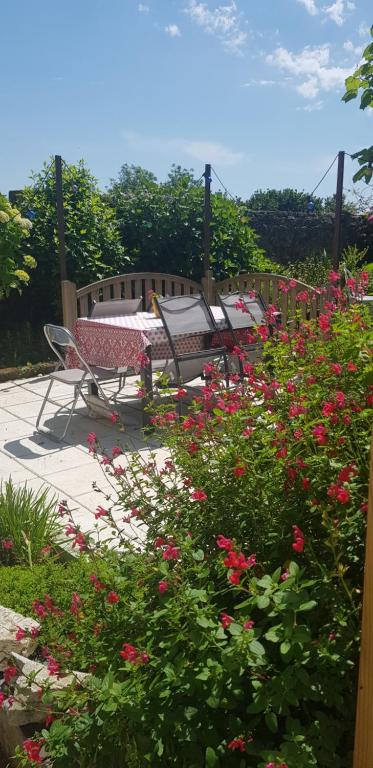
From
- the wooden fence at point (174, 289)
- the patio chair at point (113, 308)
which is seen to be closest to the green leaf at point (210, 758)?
the patio chair at point (113, 308)

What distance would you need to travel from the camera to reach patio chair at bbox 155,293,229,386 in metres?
5.12

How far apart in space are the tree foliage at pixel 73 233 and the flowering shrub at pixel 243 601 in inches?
234

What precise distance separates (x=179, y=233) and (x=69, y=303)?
7.47 feet

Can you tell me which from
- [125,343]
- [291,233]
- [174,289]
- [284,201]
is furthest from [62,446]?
[284,201]

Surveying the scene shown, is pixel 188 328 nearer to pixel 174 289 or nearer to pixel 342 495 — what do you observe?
pixel 174 289

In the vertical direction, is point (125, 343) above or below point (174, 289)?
below

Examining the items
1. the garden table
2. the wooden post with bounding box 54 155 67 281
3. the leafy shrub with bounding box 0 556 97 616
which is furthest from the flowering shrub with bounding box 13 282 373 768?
the wooden post with bounding box 54 155 67 281

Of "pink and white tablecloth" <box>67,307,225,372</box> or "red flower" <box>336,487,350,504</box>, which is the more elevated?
"red flower" <box>336,487,350,504</box>

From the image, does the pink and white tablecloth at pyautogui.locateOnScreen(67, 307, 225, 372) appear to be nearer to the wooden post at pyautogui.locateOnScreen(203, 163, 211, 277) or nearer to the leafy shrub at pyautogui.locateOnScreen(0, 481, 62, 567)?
the leafy shrub at pyautogui.locateOnScreen(0, 481, 62, 567)

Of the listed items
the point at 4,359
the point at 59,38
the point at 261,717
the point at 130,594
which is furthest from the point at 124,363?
the point at 261,717

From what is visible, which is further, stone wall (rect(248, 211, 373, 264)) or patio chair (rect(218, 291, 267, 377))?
stone wall (rect(248, 211, 373, 264))

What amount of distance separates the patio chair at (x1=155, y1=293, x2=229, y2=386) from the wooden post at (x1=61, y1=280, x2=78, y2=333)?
75.7 inches

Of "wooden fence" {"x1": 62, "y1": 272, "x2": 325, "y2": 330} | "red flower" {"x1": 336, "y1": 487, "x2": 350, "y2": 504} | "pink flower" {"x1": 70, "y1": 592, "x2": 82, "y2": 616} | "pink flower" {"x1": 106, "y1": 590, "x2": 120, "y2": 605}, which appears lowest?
"pink flower" {"x1": 70, "y1": 592, "x2": 82, "y2": 616}

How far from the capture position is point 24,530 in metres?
2.89
